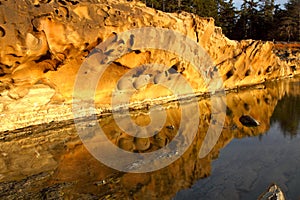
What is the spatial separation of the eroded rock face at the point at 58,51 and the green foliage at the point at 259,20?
2689 centimetres

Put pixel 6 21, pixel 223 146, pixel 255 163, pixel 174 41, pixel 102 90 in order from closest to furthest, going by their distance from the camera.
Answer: pixel 255 163, pixel 6 21, pixel 223 146, pixel 102 90, pixel 174 41

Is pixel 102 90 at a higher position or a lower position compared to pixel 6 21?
lower

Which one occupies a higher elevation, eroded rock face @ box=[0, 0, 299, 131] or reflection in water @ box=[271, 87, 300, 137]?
eroded rock face @ box=[0, 0, 299, 131]

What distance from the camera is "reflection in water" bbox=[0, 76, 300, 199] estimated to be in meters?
5.87

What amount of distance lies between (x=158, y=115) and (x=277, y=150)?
5940 mm

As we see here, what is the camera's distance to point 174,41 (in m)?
14.4

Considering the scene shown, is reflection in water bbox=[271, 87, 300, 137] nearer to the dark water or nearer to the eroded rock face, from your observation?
the dark water

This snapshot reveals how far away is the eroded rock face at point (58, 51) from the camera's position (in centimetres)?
856

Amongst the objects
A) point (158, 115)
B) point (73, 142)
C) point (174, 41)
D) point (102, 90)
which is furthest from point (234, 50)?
point (73, 142)

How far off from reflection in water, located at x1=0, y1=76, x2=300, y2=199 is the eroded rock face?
1025 millimetres

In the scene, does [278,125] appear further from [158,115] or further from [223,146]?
[158,115]

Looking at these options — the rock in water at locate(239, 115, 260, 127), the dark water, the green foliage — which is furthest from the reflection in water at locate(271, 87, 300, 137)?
the green foliage

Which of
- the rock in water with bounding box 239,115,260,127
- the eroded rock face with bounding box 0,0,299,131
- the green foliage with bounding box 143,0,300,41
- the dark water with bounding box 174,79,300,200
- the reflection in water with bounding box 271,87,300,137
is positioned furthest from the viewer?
the green foliage with bounding box 143,0,300,41

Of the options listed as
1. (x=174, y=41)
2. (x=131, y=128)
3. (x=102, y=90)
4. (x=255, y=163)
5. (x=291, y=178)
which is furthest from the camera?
(x=174, y=41)
